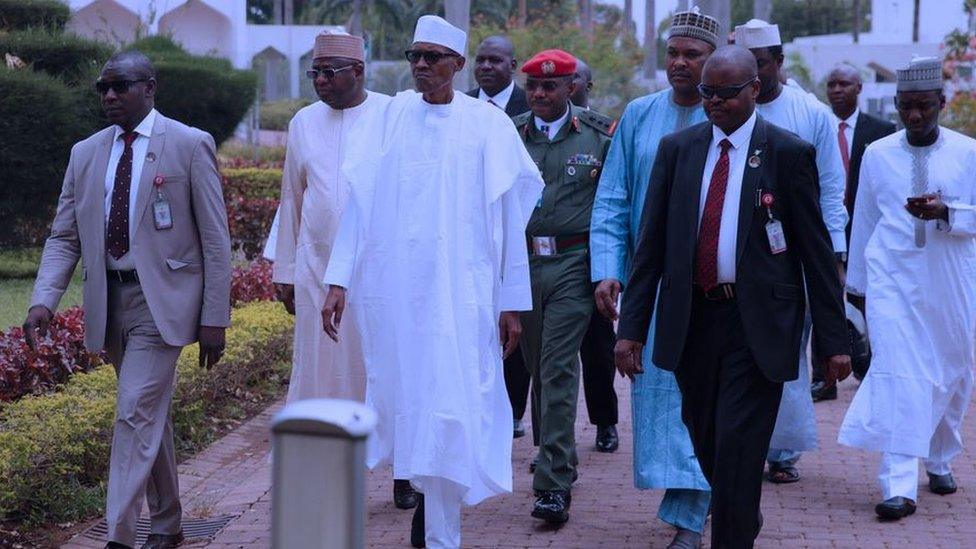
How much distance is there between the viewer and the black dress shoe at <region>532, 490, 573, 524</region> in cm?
676

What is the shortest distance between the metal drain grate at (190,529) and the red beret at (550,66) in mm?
2479

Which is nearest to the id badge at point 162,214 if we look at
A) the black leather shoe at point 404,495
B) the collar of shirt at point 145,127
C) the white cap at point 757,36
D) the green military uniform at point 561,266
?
the collar of shirt at point 145,127

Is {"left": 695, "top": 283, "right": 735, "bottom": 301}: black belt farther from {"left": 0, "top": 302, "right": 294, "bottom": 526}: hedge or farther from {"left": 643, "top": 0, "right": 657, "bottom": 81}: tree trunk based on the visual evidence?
{"left": 643, "top": 0, "right": 657, "bottom": 81}: tree trunk

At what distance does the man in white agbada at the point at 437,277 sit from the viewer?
237 inches

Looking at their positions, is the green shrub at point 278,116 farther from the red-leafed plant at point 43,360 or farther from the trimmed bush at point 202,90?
the red-leafed plant at point 43,360

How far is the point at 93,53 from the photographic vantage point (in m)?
15.6

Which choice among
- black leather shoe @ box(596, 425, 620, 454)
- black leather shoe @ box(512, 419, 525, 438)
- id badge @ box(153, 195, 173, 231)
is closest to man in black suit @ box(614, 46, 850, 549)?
id badge @ box(153, 195, 173, 231)

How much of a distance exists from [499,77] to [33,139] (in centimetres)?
696

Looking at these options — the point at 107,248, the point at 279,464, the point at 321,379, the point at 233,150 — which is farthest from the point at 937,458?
the point at 233,150

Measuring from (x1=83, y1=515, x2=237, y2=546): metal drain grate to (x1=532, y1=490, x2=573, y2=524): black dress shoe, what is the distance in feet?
4.54

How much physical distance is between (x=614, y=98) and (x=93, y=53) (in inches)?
918

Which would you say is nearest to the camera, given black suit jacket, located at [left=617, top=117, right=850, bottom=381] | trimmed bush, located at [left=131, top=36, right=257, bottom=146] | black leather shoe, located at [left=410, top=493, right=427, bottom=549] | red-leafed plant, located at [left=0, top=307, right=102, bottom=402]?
black suit jacket, located at [left=617, top=117, right=850, bottom=381]

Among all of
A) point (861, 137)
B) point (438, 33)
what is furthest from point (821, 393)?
point (438, 33)

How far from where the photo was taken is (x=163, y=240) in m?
6.32
